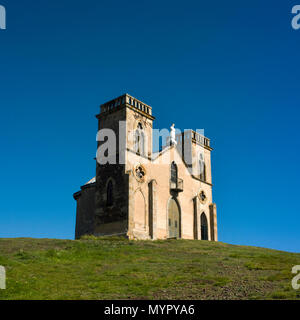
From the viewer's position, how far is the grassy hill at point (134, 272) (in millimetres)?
15109

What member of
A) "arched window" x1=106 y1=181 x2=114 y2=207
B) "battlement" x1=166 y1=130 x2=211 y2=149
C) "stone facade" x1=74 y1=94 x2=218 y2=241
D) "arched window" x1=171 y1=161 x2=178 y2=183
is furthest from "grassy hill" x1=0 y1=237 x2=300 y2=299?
"battlement" x1=166 y1=130 x2=211 y2=149

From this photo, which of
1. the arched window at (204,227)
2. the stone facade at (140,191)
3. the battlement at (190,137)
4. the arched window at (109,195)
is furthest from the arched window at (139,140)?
the arched window at (204,227)

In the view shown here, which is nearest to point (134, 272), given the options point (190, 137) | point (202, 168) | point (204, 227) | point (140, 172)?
point (140, 172)

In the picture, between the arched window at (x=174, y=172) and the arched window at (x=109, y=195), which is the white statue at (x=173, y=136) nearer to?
the arched window at (x=174, y=172)

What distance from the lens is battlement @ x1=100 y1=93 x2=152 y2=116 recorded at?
36.1 meters

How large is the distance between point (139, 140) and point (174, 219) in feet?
27.4

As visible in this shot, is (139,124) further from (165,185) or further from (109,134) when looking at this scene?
(165,185)

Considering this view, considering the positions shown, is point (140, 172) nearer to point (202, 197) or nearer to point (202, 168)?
point (202, 197)

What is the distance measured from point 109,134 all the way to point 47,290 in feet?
72.2

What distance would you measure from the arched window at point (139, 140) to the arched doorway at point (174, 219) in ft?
19.5

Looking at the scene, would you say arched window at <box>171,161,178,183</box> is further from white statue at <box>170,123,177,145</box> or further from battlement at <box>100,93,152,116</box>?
battlement at <box>100,93,152,116</box>

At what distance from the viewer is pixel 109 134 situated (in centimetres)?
3641
